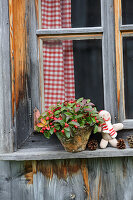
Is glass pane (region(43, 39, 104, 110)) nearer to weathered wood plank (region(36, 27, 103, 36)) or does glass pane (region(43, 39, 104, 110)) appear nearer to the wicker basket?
weathered wood plank (region(36, 27, 103, 36))

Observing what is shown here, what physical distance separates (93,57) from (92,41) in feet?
0.38

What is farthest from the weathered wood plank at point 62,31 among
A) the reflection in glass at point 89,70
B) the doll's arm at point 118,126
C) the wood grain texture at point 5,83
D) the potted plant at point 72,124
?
the doll's arm at point 118,126

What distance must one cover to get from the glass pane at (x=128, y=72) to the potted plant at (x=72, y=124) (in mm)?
346

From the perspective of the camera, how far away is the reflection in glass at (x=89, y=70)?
1.78 m

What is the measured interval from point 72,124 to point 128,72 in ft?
2.08

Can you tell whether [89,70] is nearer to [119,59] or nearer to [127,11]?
[119,59]

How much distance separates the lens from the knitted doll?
1.57 meters

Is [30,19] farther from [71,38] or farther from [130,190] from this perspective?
[130,190]

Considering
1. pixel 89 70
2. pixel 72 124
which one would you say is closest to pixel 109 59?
pixel 89 70

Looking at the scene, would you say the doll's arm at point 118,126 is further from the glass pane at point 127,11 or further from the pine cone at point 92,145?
the glass pane at point 127,11

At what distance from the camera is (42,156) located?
1514mm

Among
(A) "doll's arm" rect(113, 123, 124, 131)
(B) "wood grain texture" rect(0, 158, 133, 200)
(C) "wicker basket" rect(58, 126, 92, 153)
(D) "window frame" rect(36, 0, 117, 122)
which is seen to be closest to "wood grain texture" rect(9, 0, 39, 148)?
→ (D) "window frame" rect(36, 0, 117, 122)

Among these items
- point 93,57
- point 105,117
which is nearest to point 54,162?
point 105,117

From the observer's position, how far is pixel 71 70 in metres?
1.83
